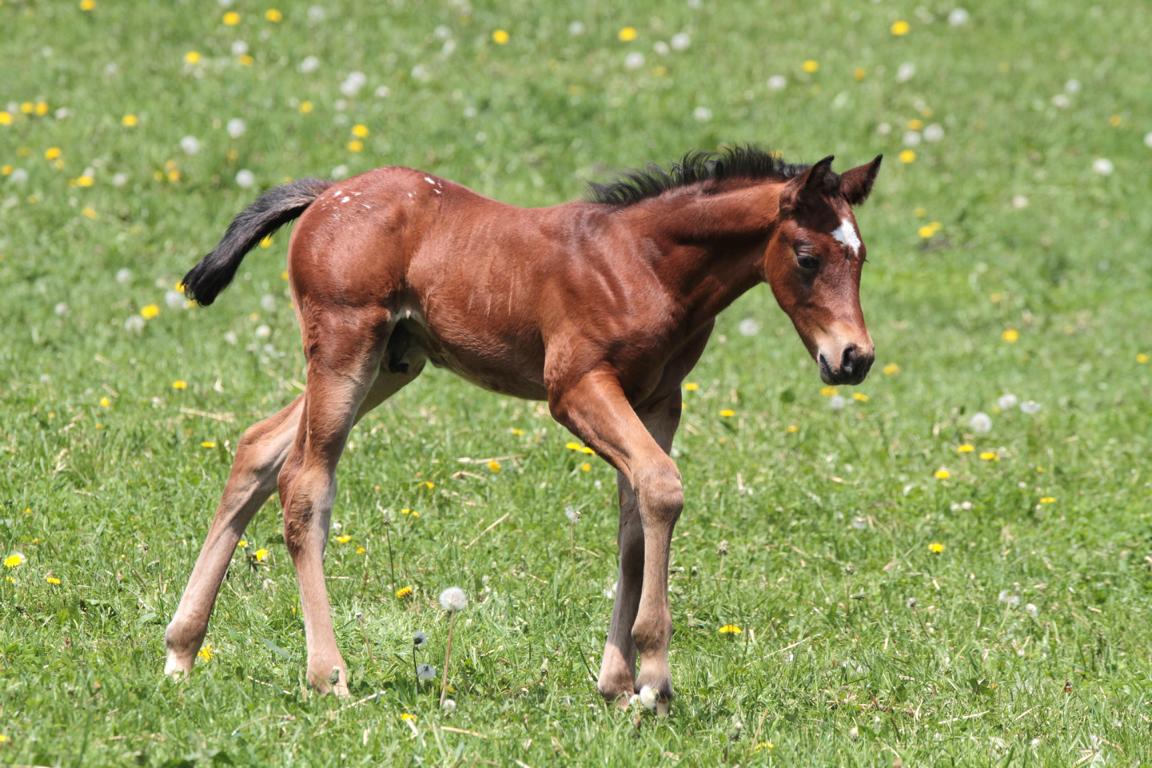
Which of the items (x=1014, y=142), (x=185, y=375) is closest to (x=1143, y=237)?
(x=1014, y=142)

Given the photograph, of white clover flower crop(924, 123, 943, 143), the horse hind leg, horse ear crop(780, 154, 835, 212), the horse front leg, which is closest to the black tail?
the horse hind leg

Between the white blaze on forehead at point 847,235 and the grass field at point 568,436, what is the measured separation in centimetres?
150

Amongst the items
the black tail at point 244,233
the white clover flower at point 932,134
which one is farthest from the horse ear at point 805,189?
the white clover flower at point 932,134

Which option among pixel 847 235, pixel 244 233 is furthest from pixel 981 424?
pixel 244 233

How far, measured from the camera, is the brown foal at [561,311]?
185 inches

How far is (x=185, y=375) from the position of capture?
8070mm

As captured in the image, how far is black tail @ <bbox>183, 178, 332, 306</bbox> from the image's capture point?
5473mm

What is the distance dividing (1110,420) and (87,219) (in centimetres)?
661

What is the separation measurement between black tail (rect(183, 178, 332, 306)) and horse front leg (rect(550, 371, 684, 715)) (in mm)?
1396

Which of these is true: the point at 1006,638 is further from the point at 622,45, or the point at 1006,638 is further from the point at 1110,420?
the point at 622,45

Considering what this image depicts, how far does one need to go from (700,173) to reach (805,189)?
54cm

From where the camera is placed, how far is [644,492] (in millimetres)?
4594

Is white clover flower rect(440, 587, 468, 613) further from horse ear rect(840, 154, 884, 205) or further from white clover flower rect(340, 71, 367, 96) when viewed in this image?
white clover flower rect(340, 71, 367, 96)

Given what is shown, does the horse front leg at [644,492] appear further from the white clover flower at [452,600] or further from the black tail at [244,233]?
the black tail at [244,233]
